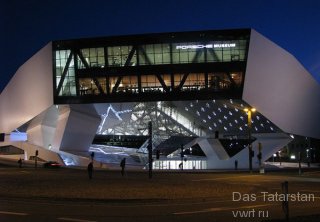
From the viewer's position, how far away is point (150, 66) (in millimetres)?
67500

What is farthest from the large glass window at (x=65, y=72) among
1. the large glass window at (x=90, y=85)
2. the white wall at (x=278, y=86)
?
the white wall at (x=278, y=86)

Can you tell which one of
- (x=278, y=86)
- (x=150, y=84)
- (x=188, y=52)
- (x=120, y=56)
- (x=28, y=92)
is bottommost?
(x=28, y=92)

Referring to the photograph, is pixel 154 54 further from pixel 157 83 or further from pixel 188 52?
pixel 188 52

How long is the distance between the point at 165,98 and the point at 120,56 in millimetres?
8383

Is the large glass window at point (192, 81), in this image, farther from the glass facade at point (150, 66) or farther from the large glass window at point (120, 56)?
the large glass window at point (120, 56)

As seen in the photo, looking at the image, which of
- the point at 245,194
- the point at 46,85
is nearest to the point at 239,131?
the point at 46,85

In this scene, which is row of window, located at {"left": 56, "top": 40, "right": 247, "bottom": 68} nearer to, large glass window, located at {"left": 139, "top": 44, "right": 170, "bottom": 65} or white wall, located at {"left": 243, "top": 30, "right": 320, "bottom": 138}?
large glass window, located at {"left": 139, "top": 44, "right": 170, "bottom": 65}

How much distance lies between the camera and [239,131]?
7369 cm

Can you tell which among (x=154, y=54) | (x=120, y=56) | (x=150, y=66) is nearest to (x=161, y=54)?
(x=154, y=54)

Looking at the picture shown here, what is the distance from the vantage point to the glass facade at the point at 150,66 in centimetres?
6531

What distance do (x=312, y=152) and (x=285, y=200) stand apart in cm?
8117

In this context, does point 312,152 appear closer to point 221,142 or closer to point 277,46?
point 221,142

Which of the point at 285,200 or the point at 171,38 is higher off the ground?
the point at 171,38

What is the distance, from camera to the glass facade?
65.3 meters
